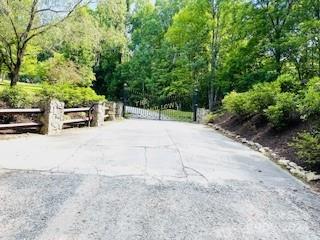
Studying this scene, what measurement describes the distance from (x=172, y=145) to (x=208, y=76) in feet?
55.7

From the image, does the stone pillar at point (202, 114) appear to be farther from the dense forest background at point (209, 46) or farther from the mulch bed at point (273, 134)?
the mulch bed at point (273, 134)

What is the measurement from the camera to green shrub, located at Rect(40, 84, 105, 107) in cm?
1122

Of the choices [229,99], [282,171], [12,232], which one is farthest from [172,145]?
[229,99]

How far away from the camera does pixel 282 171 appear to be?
627cm

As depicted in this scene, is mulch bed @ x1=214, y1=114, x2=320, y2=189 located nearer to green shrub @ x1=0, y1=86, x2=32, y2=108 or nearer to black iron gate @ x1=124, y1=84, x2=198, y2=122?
green shrub @ x1=0, y1=86, x2=32, y2=108

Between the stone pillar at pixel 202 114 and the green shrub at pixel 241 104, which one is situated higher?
the green shrub at pixel 241 104

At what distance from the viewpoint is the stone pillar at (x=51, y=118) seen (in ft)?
30.8

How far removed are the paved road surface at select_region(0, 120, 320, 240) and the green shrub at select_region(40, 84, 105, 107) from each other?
448 cm

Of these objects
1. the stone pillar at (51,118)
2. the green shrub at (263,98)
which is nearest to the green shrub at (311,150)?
the green shrub at (263,98)

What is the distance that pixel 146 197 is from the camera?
4141 mm

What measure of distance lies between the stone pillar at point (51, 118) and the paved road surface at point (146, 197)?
2.43m

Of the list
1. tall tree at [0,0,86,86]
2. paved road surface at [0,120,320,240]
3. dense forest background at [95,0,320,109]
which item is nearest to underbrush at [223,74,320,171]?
paved road surface at [0,120,320,240]

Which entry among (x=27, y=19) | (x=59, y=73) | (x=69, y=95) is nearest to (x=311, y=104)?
(x=69, y=95)

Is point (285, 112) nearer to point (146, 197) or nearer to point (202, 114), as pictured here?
Result: point (146, 197)
